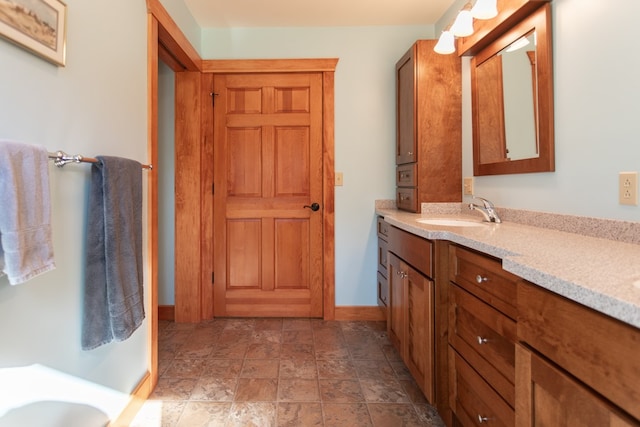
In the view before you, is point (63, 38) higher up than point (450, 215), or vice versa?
point (63, 38)

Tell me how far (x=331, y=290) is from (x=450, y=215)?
109 centimetres

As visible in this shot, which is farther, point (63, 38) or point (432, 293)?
point (432, 293)

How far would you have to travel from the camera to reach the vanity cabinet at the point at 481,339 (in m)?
0.90

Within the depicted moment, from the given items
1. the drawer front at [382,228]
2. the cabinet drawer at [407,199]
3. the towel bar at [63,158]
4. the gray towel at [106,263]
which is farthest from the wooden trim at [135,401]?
the cabinet drawer at [407,199]

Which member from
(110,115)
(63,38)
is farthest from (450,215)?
(63,38)

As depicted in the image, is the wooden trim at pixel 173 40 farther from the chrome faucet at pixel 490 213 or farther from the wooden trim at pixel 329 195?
the chrome faucet at pixel 490 213

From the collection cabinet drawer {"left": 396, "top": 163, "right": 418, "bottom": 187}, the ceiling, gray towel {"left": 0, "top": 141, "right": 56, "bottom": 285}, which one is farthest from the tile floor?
the ceiling

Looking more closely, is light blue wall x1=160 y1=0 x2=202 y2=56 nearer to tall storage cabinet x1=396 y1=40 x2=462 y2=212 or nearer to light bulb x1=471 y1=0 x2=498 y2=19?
tall storage cabinet x1=396 y1=40 x2=462 y2=212

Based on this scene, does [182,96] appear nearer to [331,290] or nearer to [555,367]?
[331,290]

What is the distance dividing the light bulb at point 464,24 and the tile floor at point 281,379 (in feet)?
6.56

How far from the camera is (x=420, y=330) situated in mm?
1431

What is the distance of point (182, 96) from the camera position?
2406mm

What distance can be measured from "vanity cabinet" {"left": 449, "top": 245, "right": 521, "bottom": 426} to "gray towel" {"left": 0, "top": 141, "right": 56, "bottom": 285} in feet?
4.35

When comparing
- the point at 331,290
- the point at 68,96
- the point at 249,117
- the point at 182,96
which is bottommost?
the point at 331,290
